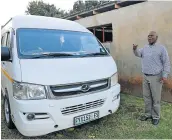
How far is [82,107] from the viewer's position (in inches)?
135

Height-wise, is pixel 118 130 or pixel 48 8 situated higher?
pixel 48 8

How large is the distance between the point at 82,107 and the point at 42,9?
73.1 feet

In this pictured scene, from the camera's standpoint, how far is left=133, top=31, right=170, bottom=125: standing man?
4.00m

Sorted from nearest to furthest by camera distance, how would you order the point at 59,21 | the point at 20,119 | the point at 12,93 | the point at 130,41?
1. the point at 20,119
2. the point at 12,93
3. the point at 59,21
4. the point at 130,41

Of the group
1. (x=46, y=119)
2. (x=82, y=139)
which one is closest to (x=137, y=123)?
(x=82, y=139)

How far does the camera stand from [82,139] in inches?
141

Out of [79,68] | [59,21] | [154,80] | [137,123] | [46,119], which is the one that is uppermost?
[59,21]

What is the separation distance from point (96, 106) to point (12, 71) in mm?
1514

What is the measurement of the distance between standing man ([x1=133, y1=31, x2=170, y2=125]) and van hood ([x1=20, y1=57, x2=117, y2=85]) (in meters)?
0.74

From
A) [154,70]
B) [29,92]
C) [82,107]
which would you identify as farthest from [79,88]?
[154,70]

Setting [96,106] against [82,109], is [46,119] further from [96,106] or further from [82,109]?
[96,106]

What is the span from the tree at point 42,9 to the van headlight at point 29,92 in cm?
2122

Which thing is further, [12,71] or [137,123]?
[137,123]

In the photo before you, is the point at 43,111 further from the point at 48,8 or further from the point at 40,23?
the point at 48,8
